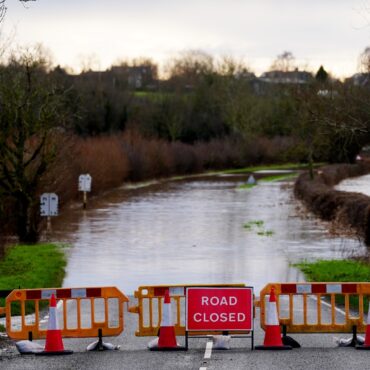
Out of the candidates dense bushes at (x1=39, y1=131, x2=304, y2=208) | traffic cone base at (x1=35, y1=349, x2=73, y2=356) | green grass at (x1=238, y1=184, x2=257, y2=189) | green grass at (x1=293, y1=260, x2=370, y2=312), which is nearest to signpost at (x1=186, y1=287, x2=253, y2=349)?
traffic cone base at (x1=35, y1=349, x2=73, y2=356)

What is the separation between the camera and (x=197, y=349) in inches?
520

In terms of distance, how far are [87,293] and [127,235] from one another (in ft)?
72.6

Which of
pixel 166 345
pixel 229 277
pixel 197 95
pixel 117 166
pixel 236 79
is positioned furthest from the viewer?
pixel 236 79

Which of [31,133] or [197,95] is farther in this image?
[197,95]

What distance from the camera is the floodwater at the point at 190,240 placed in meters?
23.8

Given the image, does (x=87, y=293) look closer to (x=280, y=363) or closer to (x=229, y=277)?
(x=280, y=363)

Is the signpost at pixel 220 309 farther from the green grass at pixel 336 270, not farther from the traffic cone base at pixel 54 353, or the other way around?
the green grass at pixel 336 270

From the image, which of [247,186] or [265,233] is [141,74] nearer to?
[247,186]

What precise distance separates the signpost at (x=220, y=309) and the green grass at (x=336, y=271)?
229 inches

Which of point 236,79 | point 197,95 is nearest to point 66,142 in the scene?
point 197,95

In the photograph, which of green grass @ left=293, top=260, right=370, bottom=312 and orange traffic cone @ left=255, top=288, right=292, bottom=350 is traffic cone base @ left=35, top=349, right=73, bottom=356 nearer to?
orange traffic cone @ left=255, top=288, right=292, bottom=350

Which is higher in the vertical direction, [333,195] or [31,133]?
[31,133]

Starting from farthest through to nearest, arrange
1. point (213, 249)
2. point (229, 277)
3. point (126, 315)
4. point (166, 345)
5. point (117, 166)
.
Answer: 1. point (117, 166)
2. point (213, 249)
3. point (229, 277)
4. point (126, 315)
5. point (166, 345)

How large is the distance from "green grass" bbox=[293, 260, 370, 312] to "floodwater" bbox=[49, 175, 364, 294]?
0.40 metres
